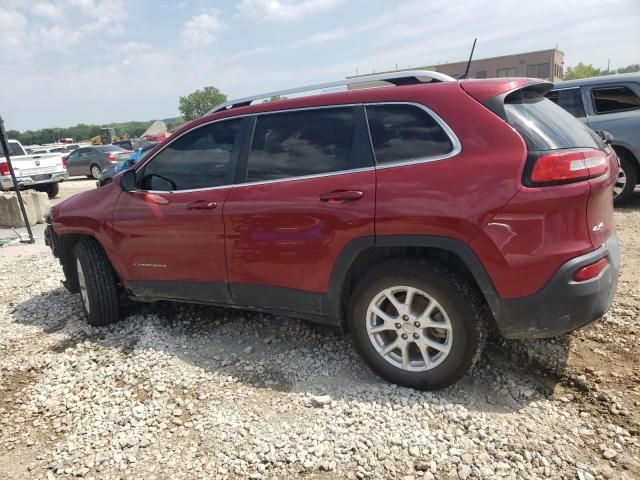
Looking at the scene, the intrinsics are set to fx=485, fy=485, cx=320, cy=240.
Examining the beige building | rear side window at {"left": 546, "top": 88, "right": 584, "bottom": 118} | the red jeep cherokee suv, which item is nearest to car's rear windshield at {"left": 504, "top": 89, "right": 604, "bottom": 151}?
the red jeep cherokee suv

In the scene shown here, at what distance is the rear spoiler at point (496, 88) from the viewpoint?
103 inches

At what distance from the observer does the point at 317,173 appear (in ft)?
9.79

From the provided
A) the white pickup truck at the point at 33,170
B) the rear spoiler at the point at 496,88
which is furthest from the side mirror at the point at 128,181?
the white pickup truck at the point at 33,170

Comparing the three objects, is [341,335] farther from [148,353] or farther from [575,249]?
[575,249]

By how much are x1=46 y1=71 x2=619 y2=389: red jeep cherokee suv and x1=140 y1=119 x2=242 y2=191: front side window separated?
0.01 metres

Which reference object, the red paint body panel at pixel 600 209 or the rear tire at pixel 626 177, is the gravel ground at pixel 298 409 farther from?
the rear tire at pixel 626 177

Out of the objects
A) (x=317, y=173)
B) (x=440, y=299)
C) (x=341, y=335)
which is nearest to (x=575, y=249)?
(x=440, y=299)

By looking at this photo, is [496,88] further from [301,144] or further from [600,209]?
[301,144]

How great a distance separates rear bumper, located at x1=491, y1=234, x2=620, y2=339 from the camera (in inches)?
95.9

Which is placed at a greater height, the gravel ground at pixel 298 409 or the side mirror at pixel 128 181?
the side mirror at pixel 128 181

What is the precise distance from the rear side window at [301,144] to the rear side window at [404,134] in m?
0.16

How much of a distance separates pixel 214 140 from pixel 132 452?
2.09 m

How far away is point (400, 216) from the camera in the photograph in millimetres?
2670

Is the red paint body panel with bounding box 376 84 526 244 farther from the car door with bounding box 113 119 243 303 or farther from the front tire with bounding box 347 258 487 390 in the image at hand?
the car door with bounding box 113 119 243 303
